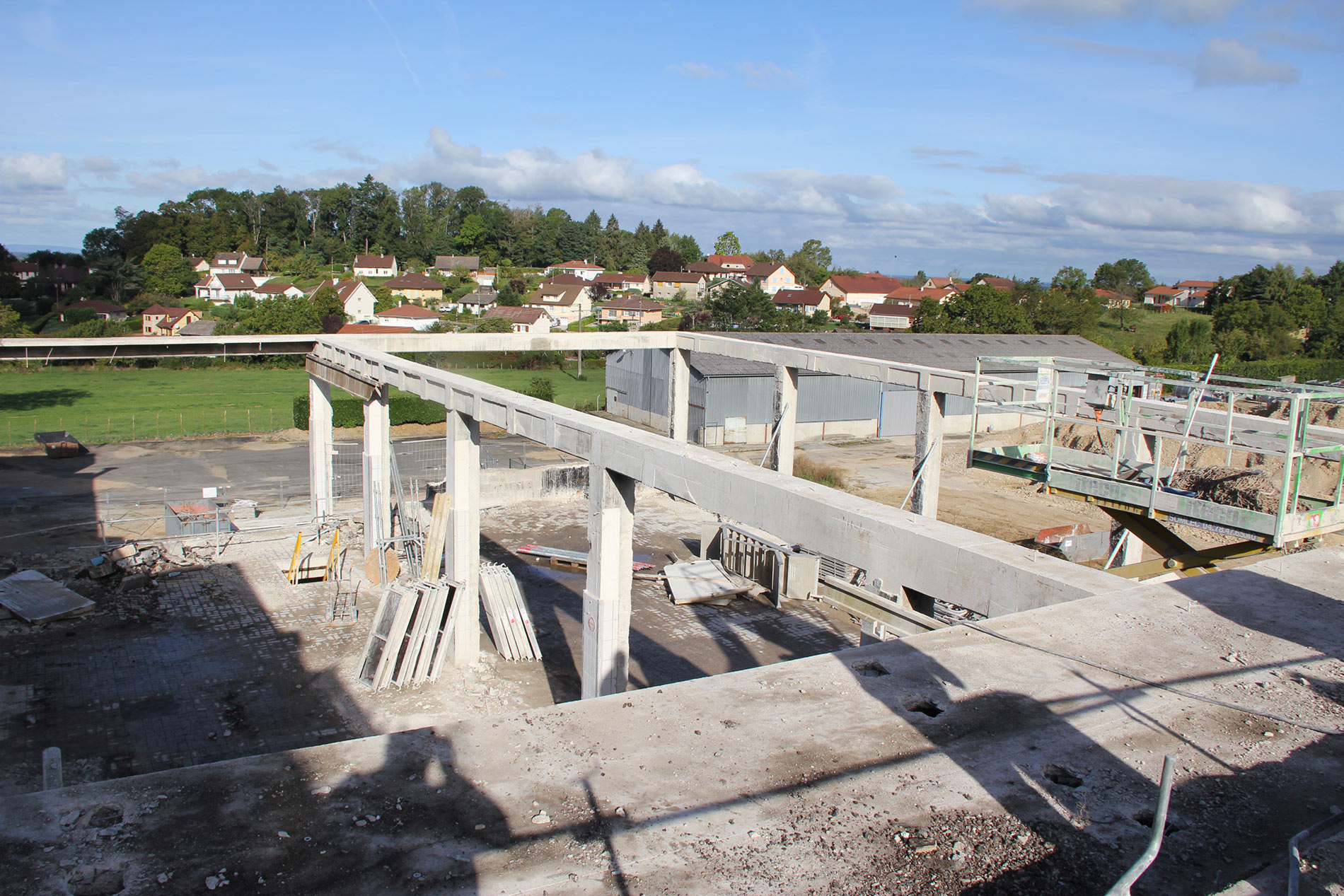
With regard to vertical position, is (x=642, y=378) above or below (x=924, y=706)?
below

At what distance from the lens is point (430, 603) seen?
570 inches

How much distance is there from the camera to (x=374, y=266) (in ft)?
398

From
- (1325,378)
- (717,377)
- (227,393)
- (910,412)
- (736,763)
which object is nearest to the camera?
(736,763)

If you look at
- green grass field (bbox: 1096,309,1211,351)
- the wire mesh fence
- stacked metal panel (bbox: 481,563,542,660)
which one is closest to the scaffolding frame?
stacked metal panel (bbox: 481,563,542,660)

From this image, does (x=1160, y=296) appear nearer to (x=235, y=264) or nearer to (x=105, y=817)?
(x=235, y=264)

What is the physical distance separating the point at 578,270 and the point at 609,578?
115216 mm

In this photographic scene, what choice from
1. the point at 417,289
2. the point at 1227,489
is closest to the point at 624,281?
the point at 417,289

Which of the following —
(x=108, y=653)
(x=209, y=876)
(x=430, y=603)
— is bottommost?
(x=108, y=653)

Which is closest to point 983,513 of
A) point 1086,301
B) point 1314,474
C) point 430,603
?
point 1314,474

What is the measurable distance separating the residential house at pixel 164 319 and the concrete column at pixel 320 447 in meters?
53.7

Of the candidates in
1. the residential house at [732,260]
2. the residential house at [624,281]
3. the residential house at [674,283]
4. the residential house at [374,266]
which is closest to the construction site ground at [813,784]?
the residential house at [624,281]

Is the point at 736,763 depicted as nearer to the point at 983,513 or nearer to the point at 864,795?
the point at 864,795

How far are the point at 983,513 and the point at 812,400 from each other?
46.6 ft

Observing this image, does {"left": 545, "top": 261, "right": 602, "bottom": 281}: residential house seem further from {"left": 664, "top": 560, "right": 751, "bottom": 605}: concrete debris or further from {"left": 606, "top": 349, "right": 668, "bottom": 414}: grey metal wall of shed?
{"left": 664, "top": 560, "right": 751, "bottom": 605}: concrete debris
